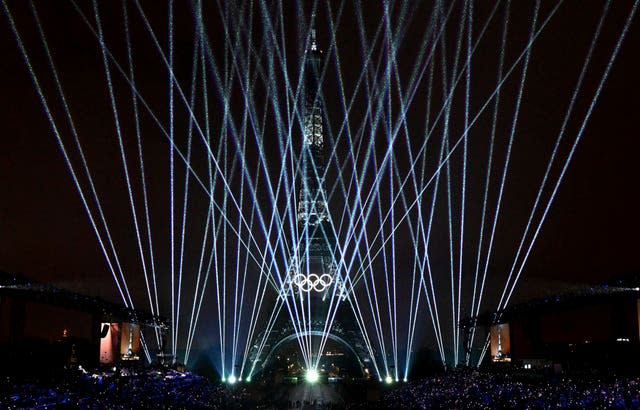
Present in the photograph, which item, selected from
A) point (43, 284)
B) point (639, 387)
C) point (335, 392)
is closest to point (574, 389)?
point (639, 387)

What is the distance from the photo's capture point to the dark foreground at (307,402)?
18.8 m

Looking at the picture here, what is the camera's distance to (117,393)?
23.4 metres

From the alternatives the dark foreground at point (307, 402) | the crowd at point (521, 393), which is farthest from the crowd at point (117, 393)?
the crowd at point (521, 393)

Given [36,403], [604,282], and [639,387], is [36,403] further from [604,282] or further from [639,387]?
[604,282]

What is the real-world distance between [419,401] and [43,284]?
15107 mm

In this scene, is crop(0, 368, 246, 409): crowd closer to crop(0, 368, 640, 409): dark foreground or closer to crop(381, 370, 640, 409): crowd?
crop(0, 368, 640, 409): dark foreground

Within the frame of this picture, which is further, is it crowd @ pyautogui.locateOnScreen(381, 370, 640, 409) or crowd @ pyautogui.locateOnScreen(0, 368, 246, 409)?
crowd @ pyautogui.locateOnScreen(381, 370, 640, 409)

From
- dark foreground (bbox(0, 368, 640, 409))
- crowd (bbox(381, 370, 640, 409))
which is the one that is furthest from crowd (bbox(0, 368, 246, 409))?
crowd (bbox(381, 370, 640, 409))

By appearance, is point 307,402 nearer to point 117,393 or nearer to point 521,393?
point 117,393

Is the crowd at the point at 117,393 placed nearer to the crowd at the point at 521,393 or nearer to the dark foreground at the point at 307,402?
the dark foreground at the point at 307,402

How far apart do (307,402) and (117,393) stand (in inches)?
510

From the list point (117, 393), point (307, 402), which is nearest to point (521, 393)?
point (117, 393)

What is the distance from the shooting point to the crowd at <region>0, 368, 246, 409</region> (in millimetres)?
18531

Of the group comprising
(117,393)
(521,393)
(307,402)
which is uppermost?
(117,393)
